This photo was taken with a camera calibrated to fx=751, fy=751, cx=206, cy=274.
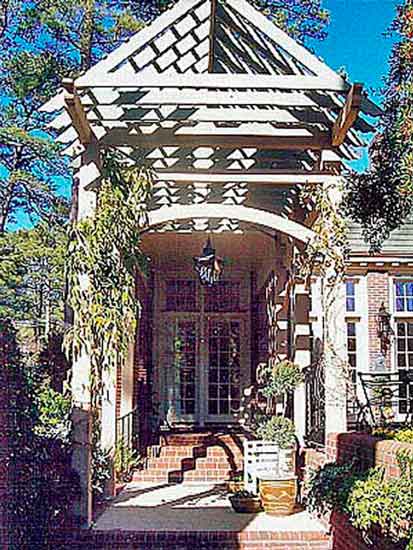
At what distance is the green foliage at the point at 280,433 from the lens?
8492 mm

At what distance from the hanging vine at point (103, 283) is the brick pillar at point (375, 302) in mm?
7928

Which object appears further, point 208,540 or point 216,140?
point 216,140

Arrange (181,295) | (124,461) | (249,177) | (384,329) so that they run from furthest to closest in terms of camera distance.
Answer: (384,329) → (181,295) → (124,461) → (249,177)

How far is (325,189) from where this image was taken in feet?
25.3

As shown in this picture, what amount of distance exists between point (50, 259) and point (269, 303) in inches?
271

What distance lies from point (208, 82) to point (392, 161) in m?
1.82

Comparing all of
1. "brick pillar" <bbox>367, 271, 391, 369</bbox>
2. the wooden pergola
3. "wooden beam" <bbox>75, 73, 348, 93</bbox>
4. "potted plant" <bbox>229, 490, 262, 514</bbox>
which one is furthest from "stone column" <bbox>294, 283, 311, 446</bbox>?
"brick pillar" <bbox>367, 271, 391, 369</bbox>

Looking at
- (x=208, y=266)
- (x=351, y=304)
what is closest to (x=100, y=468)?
(x=208, y=266)

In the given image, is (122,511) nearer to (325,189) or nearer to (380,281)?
(325,189)

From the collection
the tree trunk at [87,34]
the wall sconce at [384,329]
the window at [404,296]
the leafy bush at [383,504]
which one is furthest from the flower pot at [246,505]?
the tree trunk at [87,34]

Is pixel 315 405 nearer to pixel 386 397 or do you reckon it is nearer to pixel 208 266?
pixel 386 397

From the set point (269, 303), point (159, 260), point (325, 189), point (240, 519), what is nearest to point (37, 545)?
point (240, 519)

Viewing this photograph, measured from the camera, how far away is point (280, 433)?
336 inches

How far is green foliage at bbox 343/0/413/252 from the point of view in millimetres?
6129
